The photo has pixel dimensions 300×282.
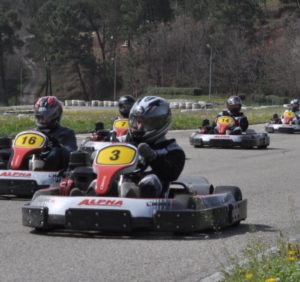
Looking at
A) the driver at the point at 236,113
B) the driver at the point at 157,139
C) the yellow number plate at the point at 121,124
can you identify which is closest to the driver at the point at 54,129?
the driver at the point at 157,139

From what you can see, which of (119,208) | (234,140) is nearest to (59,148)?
(119,208)

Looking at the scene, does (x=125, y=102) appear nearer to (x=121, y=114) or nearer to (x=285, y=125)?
(x=121, y=114)

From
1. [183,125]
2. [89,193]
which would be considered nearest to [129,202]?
[89,193]

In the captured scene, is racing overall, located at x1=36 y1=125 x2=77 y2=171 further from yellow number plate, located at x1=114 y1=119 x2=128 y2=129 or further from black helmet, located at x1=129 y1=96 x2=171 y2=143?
yellow number plate, located at x1=114 y1=119 x2=128 y2=129

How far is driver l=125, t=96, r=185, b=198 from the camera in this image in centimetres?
838

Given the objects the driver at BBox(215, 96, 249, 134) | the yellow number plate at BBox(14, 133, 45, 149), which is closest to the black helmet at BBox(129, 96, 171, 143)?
the yellow number plate at BBox(14, 133, 45, 149)

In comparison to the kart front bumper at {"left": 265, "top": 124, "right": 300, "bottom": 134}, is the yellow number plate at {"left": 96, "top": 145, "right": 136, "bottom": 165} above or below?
above

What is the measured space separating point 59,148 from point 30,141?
38 cm

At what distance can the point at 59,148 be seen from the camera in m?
11.1

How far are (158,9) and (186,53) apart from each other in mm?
4978

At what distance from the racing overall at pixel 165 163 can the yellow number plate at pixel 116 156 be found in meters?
0.24

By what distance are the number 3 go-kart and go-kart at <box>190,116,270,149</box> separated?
13.3m

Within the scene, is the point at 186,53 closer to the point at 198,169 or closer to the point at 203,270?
the point at 198,169

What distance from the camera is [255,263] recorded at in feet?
17.6
